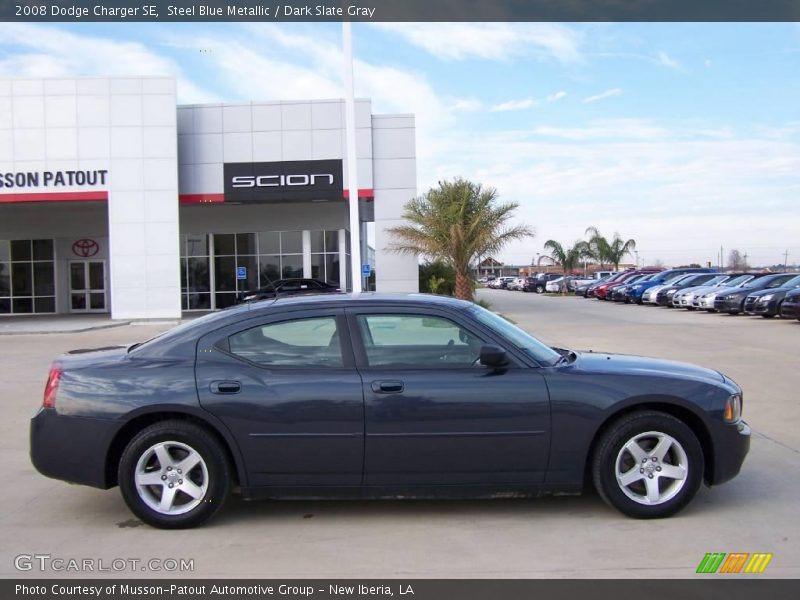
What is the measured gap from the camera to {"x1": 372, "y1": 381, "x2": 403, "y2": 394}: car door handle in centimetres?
509

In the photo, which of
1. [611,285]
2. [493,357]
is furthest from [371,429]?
[611,285]

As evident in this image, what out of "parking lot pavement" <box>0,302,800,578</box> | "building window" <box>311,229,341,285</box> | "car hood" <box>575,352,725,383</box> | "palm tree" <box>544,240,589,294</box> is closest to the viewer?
"parking lot pavement" <box>0,302,800,578</box>

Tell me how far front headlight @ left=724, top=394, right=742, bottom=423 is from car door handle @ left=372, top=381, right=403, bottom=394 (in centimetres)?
221

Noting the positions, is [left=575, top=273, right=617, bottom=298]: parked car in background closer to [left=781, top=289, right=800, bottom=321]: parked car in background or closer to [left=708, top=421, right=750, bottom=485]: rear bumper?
[left=781, top=289, right=800, bottom=321]: parked car in background

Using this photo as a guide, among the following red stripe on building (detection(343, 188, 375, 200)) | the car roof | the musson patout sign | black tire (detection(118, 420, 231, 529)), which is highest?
the musson patout sign

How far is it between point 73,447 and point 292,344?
158 centimetres

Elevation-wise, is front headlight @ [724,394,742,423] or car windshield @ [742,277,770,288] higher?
car windshield @ [742,277,770,288]

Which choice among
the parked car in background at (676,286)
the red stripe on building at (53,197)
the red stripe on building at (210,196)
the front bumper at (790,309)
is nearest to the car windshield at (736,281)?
the parked car in background at (676,286)

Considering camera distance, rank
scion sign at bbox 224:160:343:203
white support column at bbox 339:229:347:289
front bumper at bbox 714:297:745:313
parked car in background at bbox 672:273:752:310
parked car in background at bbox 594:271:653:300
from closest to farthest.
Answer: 1. front bumper at bbox 714:297:745:313
2. parked car in background at bbox 672:273:752:310
3. scion sign at bbox 224:160:343:203
4. white support column at bbox 339:229:347:289
5. parked car in background at bbox 594:271:653:300

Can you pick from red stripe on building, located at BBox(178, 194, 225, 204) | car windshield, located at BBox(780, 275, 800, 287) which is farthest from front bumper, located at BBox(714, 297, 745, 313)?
red stripe on building, located at BBox(178, 194, 225, 204)

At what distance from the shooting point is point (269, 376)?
5191mm

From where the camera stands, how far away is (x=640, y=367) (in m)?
5.49

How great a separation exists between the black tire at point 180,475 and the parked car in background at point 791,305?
20581mm
